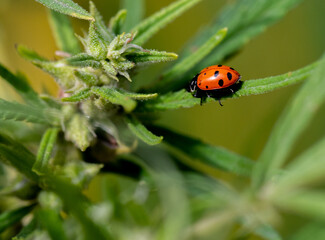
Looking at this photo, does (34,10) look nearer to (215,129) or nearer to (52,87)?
(52,87)

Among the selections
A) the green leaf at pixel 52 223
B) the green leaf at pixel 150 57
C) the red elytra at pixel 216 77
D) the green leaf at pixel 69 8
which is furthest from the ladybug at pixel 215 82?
the green leaf at pixel 52 223

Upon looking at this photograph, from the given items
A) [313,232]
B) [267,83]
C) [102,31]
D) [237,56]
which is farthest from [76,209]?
[237,56]

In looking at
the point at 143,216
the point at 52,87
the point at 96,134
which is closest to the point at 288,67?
the point at 52,87

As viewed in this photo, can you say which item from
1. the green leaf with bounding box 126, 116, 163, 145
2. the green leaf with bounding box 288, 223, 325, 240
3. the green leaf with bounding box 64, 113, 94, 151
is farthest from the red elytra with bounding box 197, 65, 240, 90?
the green leaf with bounding box 288, 223, 325, 240

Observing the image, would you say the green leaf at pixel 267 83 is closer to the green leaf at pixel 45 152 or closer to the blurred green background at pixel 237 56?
the green leaf at pixel 45 152

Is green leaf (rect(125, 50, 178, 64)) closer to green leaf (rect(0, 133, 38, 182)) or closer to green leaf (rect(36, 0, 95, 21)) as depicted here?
green leaf (rect(36, 0, 95, 21))

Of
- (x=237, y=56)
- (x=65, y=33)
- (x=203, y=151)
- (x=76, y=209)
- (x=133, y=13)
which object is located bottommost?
(x=76, y=209)

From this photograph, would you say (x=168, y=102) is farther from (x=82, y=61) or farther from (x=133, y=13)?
(x=133, y=13)
